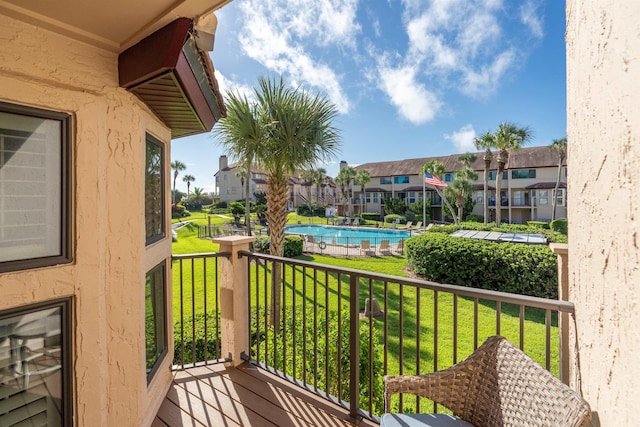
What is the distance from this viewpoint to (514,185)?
104 ft

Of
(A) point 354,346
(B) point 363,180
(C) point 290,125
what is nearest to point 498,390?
(A) point 354,346

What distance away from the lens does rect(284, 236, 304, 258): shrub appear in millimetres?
14266

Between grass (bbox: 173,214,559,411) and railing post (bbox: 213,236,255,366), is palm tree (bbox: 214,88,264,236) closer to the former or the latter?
grass (bbox: 173,214,559,411)

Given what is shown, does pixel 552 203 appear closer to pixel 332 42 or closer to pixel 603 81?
pixel 332 42

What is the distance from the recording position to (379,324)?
740cm

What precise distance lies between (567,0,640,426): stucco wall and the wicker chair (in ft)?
0.50

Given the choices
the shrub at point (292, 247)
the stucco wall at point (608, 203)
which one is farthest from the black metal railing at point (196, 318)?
the shrub at point (292, 247)

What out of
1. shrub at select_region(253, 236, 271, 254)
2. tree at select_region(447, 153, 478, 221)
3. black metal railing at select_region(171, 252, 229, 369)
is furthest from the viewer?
tree at select_region(447, 153, 478, 221)

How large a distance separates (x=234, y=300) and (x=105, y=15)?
2.62m

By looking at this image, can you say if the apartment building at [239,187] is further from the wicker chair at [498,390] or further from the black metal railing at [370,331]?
the wicker chair at [498,390]

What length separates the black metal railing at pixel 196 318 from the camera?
321cm

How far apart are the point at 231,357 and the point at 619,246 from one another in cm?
333

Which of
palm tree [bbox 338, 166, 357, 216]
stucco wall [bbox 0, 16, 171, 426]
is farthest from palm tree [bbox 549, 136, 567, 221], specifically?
stucco wall [bbox 0, 16, 171, 426]

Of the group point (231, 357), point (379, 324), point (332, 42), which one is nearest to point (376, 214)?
point (332, 42)
